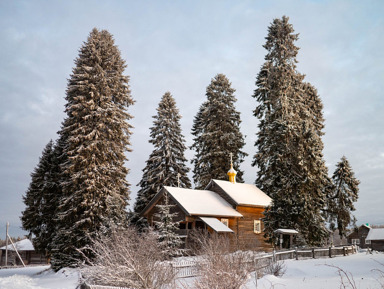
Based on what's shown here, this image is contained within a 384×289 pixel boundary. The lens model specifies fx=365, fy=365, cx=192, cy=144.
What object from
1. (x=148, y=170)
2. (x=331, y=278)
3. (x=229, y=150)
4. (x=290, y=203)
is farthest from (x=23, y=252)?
(x=331, y=278)

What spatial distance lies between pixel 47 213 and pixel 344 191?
27.3 meters

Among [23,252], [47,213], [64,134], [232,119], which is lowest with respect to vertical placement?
[23,252]

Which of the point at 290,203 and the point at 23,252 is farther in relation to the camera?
the point at 23,252

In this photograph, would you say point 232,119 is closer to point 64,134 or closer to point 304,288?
point 64,134

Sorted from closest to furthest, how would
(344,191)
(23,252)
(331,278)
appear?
(331,278), (344,191), (23,252)

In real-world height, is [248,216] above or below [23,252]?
above

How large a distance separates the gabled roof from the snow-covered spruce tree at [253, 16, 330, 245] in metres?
3.60

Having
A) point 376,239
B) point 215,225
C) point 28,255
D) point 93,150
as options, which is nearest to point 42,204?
point 93,150

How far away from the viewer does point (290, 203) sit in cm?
2734

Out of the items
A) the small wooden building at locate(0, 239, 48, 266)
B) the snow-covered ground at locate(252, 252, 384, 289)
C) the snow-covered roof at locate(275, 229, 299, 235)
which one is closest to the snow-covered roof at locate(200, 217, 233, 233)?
the snow-covered roof at locate(275, 229, 299, 235)

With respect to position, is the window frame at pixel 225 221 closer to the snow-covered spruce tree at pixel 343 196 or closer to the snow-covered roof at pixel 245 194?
the snow-covered roof at pixel 245 194

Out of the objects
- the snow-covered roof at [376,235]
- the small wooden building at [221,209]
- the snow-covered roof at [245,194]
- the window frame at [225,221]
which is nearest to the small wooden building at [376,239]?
the snow-covered roof at [376,235]

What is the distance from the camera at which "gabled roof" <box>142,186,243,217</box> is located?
90.8 feet

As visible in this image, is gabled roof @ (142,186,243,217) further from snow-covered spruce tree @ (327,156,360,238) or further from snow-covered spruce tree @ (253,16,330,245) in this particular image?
snow-covered spruce tree @ (327,156,360,238)
